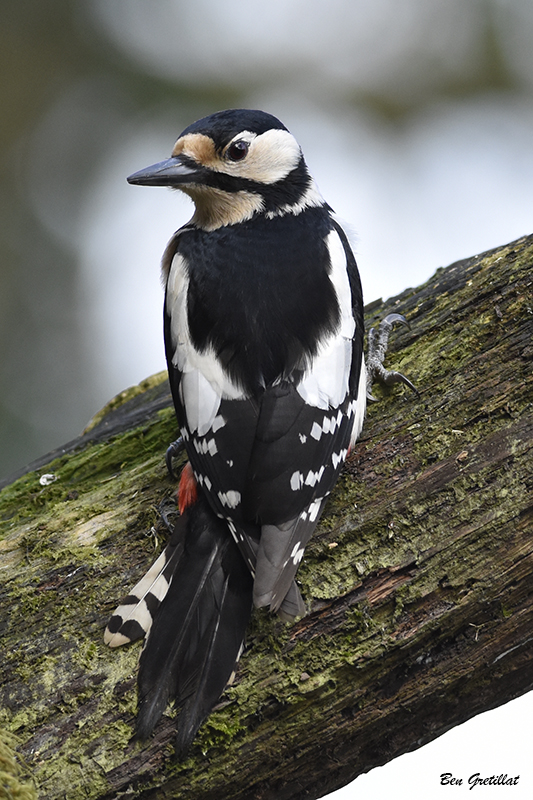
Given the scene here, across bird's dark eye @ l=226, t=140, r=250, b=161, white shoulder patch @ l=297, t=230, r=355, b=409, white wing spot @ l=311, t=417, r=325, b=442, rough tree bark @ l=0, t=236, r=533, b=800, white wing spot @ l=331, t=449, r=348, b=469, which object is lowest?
rough tree bark @ l=0, t=236, r=533, b=800

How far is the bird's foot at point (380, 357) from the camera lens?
2.53 metres

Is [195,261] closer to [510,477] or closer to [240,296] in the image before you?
[240,296]

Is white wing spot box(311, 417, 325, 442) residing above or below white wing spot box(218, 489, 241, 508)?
above

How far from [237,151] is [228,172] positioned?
82 mm

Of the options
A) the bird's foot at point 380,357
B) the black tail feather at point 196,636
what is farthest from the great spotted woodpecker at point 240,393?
the bird's foot at point 380,357

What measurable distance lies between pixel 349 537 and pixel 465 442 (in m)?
0.48

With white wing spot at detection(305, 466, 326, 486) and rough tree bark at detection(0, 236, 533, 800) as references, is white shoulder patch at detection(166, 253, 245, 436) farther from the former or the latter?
rough tree bark at detection(0, 236, 533, 800)

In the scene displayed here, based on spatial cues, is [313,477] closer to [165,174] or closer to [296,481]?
[296,481]

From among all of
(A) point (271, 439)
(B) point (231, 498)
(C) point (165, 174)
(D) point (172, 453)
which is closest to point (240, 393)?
(A) point (271, 439)

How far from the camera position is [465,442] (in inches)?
87.6

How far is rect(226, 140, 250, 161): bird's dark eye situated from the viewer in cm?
251

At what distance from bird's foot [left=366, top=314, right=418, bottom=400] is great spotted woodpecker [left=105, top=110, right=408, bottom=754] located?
0.14 m

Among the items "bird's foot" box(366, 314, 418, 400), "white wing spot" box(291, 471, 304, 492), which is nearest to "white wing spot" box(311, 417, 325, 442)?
"white wing spot" box(291, 471, 304, 492)

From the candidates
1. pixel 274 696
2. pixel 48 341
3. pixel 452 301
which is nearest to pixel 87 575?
pixel 274 696
